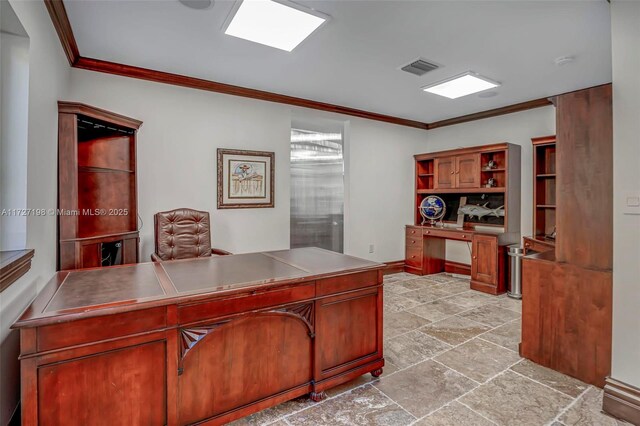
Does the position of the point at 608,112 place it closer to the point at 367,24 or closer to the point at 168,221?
the point at 367,24

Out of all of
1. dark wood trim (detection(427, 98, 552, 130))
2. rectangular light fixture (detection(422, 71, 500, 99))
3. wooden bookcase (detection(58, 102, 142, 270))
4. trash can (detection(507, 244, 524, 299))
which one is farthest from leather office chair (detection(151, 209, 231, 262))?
dark wood trim (detection(427, 98, 552, 130))

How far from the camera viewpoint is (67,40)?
2.66 m

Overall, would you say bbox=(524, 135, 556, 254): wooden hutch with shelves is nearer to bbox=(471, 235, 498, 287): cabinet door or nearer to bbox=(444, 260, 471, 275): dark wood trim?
bbox=(471, 235, 498, 287): cabinet door

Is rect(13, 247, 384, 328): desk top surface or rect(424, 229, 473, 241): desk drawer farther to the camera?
rect(424, 229, 473, 241): desk drawer

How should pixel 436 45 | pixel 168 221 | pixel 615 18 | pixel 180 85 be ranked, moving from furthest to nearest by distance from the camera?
1. pixel 180 85
2. pixel 168 221
3. pixel 436 45
4. pixel 615 18

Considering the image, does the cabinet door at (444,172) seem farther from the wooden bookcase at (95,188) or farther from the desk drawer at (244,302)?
the wooden bookcase at (95,188)

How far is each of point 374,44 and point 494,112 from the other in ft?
10.1

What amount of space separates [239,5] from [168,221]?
6.74 ft

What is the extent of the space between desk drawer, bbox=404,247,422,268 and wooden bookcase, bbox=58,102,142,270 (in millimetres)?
4165

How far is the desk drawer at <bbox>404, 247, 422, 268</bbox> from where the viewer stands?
549cm

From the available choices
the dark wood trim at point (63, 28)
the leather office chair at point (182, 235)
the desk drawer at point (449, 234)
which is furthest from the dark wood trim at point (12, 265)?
the desk drawer at point (449, 234)

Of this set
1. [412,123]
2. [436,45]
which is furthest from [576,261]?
[412,123]

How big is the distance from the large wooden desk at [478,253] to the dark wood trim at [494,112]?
5.93 ft

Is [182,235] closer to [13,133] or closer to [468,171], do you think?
[13,133]
